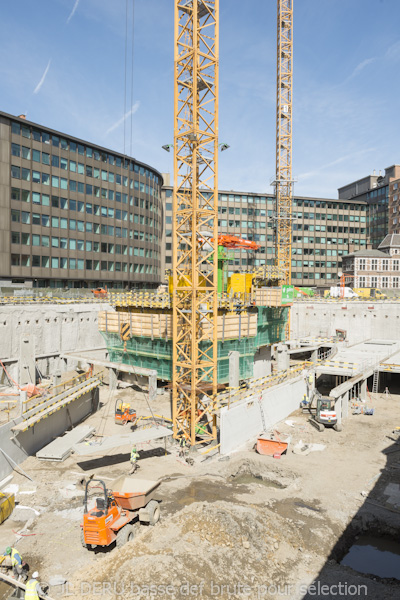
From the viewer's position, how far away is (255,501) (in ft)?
61.9

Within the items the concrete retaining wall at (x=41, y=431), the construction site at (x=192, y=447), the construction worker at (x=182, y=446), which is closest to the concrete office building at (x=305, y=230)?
the construction site at (x=192, y=447)

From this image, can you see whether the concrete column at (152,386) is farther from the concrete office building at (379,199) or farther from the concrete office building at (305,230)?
the concrete office building at (379,199)

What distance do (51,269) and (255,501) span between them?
171ft

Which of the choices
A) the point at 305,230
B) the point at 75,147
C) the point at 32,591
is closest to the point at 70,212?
the point at 75,147

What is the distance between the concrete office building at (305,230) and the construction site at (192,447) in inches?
1911

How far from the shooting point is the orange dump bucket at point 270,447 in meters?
24.3

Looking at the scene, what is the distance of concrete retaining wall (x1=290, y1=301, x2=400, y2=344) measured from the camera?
54312 millimetres

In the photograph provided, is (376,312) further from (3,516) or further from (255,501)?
(3,516)

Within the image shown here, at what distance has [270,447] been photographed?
80.3 feet

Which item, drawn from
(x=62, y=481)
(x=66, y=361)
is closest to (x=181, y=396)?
(x=62, y=481)

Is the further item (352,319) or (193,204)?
(352,319)

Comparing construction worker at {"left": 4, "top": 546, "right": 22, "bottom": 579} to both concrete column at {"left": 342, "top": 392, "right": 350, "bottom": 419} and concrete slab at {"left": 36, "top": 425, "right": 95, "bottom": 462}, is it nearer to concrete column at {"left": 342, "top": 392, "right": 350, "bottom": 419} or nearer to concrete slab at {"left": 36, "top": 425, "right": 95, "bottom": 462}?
concrete slab at {"left": 36, "top": 425, "right": 95, "bottom": 462}

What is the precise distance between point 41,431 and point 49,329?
1890 centimetres

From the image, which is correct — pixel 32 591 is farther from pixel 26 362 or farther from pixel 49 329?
pixel 49 329
